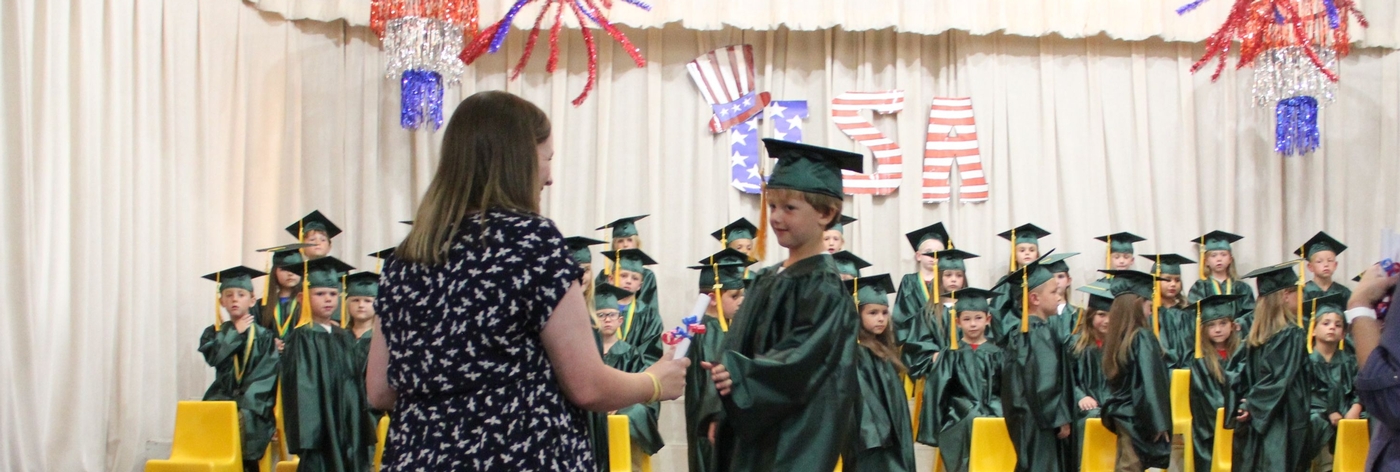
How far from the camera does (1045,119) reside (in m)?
9.60

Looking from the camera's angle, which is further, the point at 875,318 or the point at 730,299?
the point at 730,299

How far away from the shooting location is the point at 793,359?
116 inches

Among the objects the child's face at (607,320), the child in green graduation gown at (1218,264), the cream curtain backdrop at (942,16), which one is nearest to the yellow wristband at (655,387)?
the child's face at (607,320)

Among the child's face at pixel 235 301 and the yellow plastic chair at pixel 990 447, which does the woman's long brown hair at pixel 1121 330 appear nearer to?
the yellow plastic chair at pixel 990 447

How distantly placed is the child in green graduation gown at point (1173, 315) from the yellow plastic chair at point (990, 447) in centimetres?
172

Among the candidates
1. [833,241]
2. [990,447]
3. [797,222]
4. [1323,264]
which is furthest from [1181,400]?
[797,222]

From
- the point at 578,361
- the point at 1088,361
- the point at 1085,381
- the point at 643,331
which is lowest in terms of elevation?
the point at 1085,381

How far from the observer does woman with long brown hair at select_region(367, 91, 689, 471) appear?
2109 millimetres

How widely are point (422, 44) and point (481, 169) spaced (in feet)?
20.1

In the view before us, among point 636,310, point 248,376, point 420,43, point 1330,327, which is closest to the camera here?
point 248,376

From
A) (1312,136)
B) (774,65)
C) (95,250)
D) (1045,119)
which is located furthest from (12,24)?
(1312,136)

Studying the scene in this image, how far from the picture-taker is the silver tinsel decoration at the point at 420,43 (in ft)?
26.4

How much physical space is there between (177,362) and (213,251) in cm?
77

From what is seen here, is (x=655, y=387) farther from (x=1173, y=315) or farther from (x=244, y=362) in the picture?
(x=1173, y=315)
